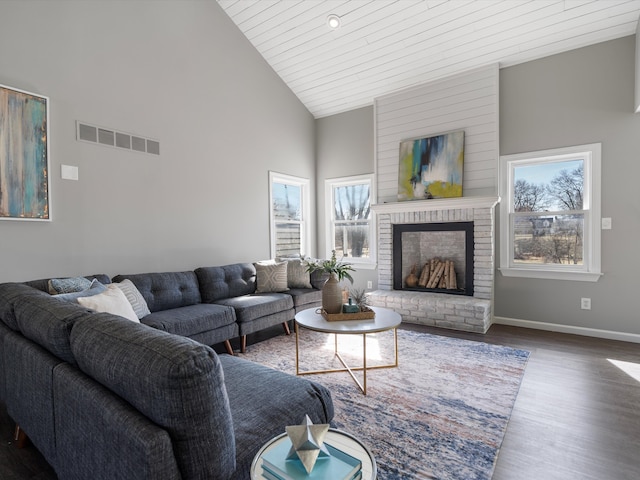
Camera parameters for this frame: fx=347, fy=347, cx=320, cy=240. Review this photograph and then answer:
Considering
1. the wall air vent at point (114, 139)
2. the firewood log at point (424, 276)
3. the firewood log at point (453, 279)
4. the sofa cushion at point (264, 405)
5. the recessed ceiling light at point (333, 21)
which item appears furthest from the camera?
the firewood log at point (424, 276)

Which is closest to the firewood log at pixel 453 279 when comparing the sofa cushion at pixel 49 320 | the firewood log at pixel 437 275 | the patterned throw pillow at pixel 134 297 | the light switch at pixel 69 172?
the firewood log at pixel 437 275

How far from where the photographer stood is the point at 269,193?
4.97 meters

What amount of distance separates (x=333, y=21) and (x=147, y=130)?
2.42 meters

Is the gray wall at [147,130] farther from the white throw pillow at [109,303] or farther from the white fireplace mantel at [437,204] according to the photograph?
the white fireplace mantel at [437,204]

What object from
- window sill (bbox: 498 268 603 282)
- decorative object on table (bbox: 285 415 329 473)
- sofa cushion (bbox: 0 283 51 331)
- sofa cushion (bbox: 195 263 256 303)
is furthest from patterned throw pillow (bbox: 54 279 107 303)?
window sill (bbox: 498 268 603 282)

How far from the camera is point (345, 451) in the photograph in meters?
1.07

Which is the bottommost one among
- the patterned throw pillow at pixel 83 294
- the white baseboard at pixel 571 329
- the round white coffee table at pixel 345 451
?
the white baseboard at pixel 571 329

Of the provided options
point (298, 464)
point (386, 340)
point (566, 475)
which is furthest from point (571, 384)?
point (298, 464)

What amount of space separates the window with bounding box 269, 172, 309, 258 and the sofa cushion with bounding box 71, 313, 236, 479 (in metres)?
4.01

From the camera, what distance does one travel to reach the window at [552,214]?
368 cm

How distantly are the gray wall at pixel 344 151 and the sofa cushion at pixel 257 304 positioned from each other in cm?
182

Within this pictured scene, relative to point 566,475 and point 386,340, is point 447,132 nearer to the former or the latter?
point 386,340

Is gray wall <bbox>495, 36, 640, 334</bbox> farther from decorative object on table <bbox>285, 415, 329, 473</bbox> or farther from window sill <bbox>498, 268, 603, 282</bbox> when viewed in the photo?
decorative object on table <bbox>285, 415, 329, 473</bbox>

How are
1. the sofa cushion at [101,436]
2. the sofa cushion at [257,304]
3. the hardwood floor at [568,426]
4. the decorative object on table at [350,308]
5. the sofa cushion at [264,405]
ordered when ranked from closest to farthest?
1. the sofa cushion at [101,436]
2. the sofa cushion at [264,405]
3. the hardwood floor at [568,426]
4. the decorative object on table at [350,308]
5. the sofa cushion at [257,304]
